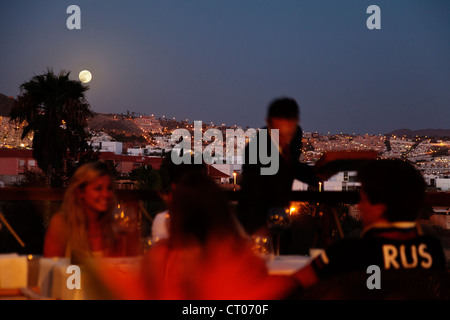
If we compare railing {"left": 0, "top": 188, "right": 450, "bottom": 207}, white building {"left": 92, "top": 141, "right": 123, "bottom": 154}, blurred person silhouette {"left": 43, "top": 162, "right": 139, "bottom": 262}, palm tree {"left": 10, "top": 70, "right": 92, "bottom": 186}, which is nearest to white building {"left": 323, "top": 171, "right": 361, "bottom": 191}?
railing {"left": 0, "top": 188, "right": 450, "bottom": 207}

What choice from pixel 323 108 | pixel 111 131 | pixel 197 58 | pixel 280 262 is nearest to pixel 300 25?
pixel 323 108

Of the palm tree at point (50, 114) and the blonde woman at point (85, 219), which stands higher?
the palm tree at point (50, 114)

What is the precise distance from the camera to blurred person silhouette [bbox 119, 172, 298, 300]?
1.37m

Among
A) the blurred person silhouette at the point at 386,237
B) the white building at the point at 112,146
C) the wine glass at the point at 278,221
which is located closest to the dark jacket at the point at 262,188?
the wine glass at the point at 278,221

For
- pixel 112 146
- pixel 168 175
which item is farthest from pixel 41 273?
pixel 112 146

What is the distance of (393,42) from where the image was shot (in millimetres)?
7844

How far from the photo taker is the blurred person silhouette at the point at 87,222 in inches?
87.9

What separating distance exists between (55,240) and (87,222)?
6.9 inches

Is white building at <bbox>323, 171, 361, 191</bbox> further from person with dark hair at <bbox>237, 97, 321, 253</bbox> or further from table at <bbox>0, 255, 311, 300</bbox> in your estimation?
table at <bbox>0, 255, 311, 300</bbox>

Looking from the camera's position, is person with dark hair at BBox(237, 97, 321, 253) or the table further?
person with dark hair at BBox(237, 97, 321, 253)

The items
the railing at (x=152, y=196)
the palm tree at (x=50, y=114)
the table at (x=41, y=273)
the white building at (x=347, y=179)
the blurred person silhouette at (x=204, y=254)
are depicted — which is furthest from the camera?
the palm tree at (x=50, y=114)

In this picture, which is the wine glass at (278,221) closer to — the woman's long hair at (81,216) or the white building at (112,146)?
the woman's long hair at (81,216)

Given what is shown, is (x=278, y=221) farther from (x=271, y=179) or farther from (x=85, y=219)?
(x=85, y=219)

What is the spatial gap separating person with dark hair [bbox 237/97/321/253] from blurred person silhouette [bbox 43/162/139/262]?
0.71 metres
